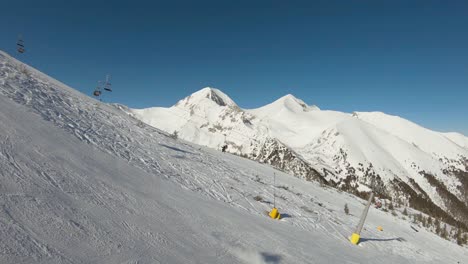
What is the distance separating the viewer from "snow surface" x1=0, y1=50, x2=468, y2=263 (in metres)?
3.43

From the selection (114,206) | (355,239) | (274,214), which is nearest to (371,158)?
(355,239)

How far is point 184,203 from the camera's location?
662cm

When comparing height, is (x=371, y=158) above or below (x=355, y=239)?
above

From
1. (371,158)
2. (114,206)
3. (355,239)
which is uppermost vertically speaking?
(371,158)

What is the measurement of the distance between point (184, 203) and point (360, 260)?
510cm

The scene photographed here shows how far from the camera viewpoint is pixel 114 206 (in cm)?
478

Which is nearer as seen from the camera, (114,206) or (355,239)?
(114,206)

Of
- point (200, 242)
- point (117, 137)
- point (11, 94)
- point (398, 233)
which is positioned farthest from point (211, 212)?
point (398, 233)

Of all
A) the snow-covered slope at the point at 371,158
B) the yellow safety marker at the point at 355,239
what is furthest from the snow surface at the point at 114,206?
the snow-covered slope at the point at 371,158

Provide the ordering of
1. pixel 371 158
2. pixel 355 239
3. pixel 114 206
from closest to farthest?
1. pixel 114 206
2. pixel 355 239
3. pixel 371 158

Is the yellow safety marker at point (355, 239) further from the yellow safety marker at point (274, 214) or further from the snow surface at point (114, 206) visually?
the yellow safety marker at point (274, 214)

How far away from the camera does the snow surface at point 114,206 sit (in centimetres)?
343

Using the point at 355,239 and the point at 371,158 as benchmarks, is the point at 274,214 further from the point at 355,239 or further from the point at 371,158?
the point at 371,158

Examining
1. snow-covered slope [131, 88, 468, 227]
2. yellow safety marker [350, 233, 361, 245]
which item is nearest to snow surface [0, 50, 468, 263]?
yellow safety marker [350, 233, 361, 245]
